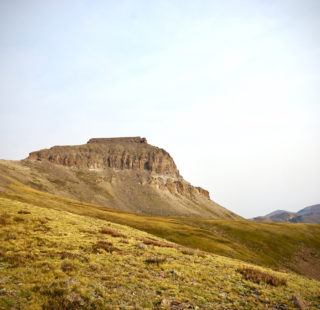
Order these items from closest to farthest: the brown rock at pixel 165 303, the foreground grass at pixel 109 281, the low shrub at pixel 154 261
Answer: the foreground grass at pixel 109 281, the brown rock at pixel 165 303, the low shrub at pixel 154 261

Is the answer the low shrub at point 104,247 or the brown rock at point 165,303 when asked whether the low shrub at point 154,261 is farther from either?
the brown rock at point 165,303

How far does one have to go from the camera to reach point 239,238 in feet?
236

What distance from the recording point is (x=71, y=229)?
26312 mm

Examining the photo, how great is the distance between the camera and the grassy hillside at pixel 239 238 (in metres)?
51.8

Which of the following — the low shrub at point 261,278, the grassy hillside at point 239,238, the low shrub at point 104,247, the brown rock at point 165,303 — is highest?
the brown rock at point 165,303

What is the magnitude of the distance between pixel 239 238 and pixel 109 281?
68594 millimetres

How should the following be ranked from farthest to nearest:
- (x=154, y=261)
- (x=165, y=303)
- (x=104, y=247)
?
(x=104, y=247), (x=154, y=261), (x=165, y=303)

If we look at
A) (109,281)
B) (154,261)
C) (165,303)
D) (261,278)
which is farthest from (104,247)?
(261,278)

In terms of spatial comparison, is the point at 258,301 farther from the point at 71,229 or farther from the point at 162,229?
the point at 162,229

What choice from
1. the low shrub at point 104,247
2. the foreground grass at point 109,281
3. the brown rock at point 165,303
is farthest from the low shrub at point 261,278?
the low shrub at point 104,247

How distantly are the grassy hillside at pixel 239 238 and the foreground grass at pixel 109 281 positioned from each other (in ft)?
104

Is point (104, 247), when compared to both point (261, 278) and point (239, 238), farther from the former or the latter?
point (239, 238)

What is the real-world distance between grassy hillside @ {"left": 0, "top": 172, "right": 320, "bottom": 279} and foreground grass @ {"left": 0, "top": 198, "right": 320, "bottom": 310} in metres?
31.8

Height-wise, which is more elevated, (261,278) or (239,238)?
(261,278)
